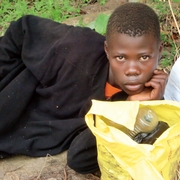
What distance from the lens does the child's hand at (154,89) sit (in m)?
1.76

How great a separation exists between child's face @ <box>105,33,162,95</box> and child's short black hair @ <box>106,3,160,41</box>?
23 mm

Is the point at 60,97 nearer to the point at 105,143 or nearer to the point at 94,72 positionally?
the point at 94,72

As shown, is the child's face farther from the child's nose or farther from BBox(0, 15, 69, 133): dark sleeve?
BBox(0, 15, 69, 133): dark sleeve

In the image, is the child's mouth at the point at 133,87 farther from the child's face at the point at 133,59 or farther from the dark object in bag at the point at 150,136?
the dark object in bag at the point at 150,136

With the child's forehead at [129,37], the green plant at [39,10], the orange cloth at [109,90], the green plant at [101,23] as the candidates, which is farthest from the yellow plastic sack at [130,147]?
the green plant at [39,10]

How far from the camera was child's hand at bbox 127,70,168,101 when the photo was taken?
1756mm

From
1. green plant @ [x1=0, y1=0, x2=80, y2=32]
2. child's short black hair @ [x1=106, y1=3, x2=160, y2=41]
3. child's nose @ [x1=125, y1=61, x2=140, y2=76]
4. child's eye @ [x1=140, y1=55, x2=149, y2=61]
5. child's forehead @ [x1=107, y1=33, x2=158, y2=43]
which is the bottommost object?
green plant @ [x1=0, y1=0, x2=80, y2=32]

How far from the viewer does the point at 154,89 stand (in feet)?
5.77

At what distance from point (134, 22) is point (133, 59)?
162 mm

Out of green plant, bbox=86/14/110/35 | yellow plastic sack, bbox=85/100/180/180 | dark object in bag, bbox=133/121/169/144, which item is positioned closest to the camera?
yellow plastic sack, bbox=85/100/180/180

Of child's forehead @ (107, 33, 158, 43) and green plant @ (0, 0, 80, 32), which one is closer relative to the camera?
child's forehead @ (107, 33, 158, 43)

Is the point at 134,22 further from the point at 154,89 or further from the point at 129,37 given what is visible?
the point at 154,89

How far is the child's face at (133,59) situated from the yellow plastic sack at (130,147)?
0.22 metres

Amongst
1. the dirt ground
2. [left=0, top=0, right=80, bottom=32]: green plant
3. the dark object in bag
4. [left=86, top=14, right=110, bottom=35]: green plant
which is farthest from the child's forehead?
[left=0, top=0, right=80, bottom=32]: green plant
